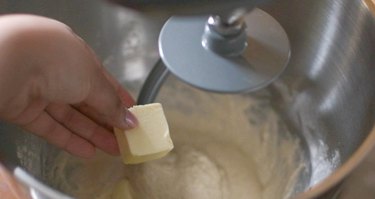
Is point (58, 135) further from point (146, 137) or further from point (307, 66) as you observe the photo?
point (307, 66)

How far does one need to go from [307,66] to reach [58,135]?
0.29 metres

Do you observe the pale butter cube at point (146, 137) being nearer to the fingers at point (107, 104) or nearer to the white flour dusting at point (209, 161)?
the fingers at point (107, 104)

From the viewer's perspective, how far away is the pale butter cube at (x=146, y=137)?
57 cm

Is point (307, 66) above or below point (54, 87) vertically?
below

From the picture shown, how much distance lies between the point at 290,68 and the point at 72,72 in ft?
1.03

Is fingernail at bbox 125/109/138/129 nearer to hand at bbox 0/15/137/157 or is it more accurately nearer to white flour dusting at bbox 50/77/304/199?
hand at bbox 0/15/137/157

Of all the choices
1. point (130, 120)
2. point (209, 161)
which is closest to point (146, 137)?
point (130, 120)

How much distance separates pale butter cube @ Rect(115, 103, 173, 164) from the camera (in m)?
0.57

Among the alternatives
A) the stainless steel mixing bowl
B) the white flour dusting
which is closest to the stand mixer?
the stainless steel mixing bowl

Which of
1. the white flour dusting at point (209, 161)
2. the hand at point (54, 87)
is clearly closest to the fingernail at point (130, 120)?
the hand at point (54, 87)

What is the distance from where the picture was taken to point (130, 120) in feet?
1.88

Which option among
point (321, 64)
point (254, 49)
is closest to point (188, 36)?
point (254, 49)

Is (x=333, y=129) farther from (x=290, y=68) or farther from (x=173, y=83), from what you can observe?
(x=173, y=83)

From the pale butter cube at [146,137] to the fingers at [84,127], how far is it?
43mm
